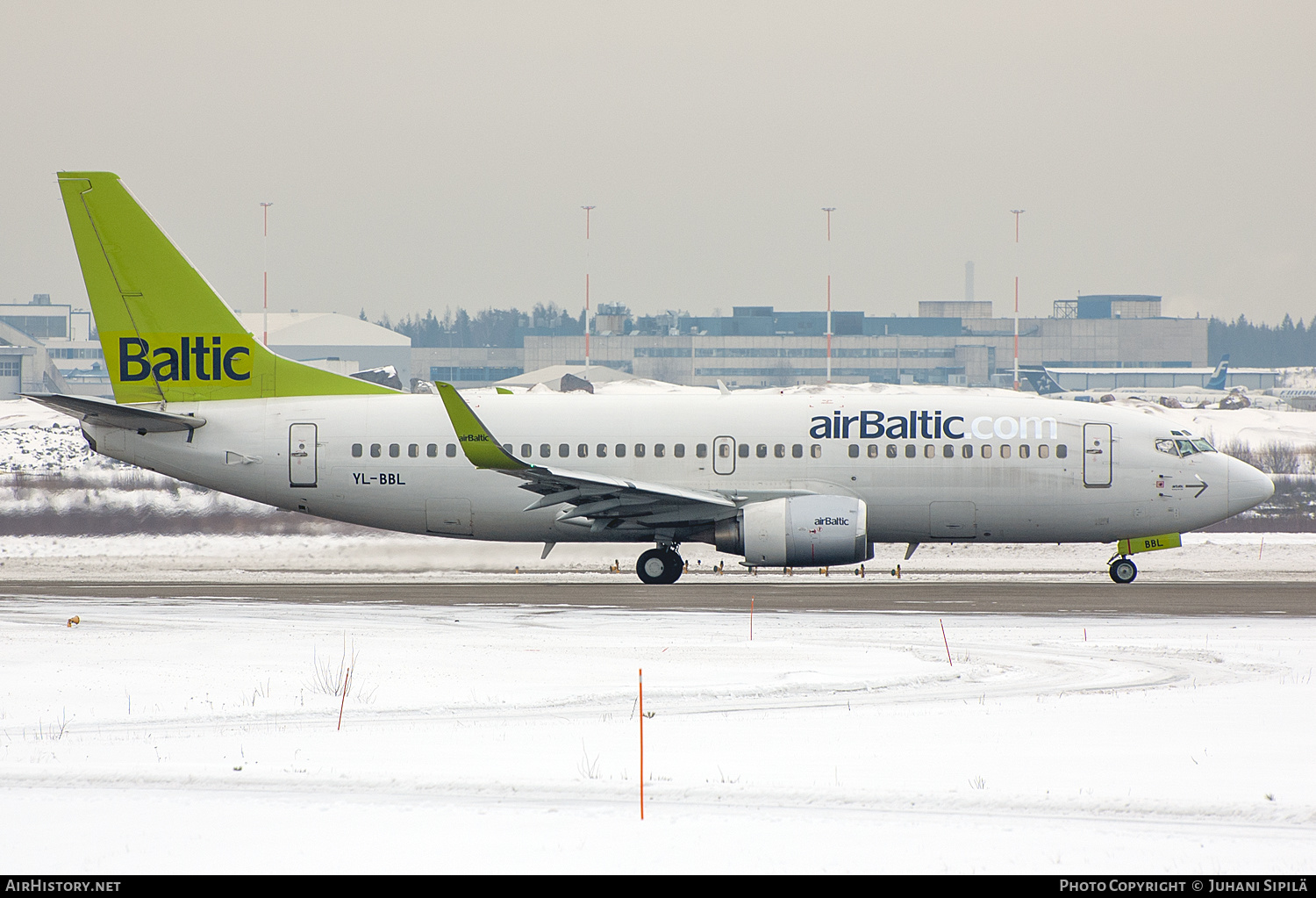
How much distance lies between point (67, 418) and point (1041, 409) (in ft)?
197

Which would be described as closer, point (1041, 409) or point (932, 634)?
point (932, 634)

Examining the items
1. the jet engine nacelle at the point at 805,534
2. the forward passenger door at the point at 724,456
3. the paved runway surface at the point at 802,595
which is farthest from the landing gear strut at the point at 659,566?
the forward passenger door at the point at 724,456

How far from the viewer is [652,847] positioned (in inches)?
353

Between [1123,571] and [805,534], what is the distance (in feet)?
23.7

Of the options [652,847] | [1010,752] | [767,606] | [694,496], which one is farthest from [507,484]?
[652,847]

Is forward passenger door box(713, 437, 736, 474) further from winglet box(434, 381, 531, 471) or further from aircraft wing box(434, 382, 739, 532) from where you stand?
winglet box(434, 381, 531, 471)

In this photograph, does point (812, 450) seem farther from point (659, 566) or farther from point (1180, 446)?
point (1180, 446)

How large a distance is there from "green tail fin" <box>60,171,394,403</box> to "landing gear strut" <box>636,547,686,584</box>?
7.90 meters

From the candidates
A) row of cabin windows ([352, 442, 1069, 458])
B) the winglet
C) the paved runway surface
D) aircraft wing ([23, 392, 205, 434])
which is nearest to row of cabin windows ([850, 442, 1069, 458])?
row of cabin windows ([352, 442, 1069, 458])

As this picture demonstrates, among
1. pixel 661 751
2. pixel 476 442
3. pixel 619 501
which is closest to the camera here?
pixel 661 751

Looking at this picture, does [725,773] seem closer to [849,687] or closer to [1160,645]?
[849,687]

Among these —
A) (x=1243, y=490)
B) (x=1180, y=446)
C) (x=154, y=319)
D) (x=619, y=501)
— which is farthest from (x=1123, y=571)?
(x=154, y=319)

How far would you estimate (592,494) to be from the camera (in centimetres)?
2892

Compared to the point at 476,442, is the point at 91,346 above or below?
above
